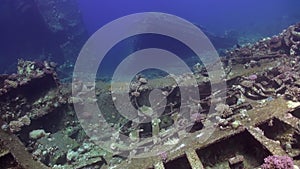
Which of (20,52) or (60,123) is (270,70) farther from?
(20,52)

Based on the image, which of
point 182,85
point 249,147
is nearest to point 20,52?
point 182,85

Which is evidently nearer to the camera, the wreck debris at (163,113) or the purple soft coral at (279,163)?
the purple soft coral at (279,163)

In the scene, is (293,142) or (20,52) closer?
(293,142)

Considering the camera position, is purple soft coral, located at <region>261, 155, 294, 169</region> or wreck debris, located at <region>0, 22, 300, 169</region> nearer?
purple soft coral, located at <region>261, 155, 294, 169</region>

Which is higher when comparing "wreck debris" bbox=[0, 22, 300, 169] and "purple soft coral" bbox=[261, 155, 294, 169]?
"wreck debris" bbox=[0, 22, 300, 169]

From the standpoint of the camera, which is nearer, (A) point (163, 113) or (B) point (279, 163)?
(B) point (279, 163)

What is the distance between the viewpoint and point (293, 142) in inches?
225

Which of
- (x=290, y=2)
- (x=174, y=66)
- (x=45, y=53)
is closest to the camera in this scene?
(x=174, y=66)

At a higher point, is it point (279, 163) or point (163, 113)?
point (163, 113)

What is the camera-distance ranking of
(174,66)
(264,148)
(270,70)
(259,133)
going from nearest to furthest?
(264,148), (259,133), (270,70), (174,66)

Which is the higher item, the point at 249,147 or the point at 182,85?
the point at 182,85

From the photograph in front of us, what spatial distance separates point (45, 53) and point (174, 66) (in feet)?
57.8

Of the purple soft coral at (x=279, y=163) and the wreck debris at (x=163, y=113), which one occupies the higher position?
the wreck debris at (x=163, y=113)

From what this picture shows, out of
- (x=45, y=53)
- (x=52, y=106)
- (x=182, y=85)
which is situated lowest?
(x=182, y=85)
